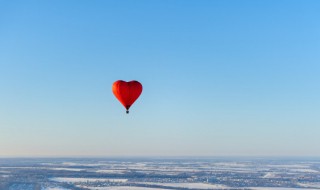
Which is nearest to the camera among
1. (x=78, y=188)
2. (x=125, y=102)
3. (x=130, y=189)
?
(x=125, y=102)

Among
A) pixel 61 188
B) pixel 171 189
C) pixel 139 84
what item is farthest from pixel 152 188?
pixel 139 84

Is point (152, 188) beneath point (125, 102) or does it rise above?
beneath

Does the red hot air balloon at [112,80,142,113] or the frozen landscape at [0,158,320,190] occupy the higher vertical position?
A: the red hot air balloon at [112,80,142,113]

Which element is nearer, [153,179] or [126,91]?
[126,91]

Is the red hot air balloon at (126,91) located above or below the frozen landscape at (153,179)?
above

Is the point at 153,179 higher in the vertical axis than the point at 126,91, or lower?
lower

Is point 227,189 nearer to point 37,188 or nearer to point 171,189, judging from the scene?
point 171,189

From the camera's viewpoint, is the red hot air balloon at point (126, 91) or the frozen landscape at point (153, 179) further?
the frozen landscape at point (153, 179)

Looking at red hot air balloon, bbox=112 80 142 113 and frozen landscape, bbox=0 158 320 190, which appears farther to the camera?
frozen landscape, bbox=0 158 320 190
